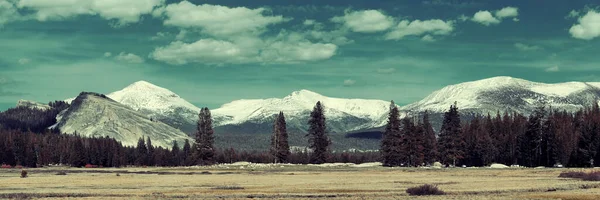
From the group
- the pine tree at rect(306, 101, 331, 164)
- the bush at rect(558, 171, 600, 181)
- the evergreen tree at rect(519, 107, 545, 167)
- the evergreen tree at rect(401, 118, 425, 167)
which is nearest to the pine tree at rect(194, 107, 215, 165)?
the pine tree at rect(306, 101, 331, 164)

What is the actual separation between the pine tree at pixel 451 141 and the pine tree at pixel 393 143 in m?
13.1

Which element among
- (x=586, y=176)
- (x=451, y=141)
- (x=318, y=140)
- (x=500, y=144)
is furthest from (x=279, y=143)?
(x=586, y=176)

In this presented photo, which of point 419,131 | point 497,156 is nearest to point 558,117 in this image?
point 497,156

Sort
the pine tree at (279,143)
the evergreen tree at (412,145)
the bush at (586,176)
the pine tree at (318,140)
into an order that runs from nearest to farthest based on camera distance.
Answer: the bush at (586,176)
the evergreen tree at (412,145)
the pine tree at (318,140)
the pine tree at (279,143)

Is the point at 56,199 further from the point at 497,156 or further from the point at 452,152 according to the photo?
the point at 497,156

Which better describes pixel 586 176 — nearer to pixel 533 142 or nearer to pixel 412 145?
pixel 412 145

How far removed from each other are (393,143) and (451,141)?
15509mm

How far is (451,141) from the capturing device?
489 feet

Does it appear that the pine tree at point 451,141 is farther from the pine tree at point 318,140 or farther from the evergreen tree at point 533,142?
the pine tree at point 318,140

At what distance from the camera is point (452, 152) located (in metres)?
148

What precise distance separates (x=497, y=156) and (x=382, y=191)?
118336mm

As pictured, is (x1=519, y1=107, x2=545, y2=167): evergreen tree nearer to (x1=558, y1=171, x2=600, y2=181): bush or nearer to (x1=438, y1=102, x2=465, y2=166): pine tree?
(x1=438, y1=102, x2=465, y2=166): pine tree

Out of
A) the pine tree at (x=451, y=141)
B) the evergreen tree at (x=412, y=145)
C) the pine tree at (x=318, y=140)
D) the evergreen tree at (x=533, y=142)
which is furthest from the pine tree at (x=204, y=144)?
the evergreen tree at (x=533, y=142)

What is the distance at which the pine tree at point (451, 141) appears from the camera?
148 meters
